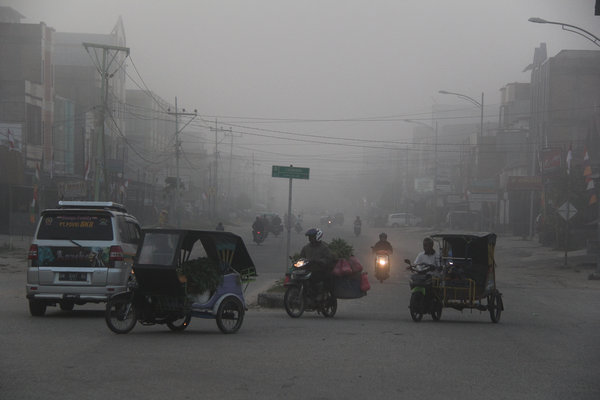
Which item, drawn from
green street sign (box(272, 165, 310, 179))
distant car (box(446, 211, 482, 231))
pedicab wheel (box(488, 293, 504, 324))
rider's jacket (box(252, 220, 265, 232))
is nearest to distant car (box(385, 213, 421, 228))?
distant car (box(446, 211, 482, 231))

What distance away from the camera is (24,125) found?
58.6m

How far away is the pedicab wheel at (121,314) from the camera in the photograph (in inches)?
487

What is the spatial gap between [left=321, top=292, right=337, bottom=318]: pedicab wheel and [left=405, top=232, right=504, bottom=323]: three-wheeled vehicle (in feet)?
5.39

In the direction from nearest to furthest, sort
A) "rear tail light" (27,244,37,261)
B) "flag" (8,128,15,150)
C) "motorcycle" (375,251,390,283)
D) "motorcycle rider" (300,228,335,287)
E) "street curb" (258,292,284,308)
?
"rear tail light" (27,244,37,261) → "motorcycle rider" (300,228,335,287) → "street curb" (258,292,284,308) → "motorcycle" (375,251,390,283) → "flag" (8,128,15,150)

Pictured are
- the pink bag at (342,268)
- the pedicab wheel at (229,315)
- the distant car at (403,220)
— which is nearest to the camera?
the pedicab wheel at (229,315)

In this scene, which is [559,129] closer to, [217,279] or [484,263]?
[484,263]

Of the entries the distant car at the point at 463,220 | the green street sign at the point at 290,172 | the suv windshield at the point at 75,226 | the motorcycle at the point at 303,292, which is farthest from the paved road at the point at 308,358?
the distant car at the point at 463,220

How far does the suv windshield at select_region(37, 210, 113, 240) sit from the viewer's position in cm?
1495

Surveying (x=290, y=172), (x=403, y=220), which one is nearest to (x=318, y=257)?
(x=290, y=172)

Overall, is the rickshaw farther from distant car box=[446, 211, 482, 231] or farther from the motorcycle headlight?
distant car box=[446, 211, 482, 231]

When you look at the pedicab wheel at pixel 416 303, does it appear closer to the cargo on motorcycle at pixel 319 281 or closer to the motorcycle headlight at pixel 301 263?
the cargo on motorcycle at pixel 319 281

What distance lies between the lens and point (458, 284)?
1558cm

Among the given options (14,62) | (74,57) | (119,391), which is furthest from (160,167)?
(119,391)

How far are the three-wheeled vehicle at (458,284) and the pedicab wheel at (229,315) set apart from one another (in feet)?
11.5
